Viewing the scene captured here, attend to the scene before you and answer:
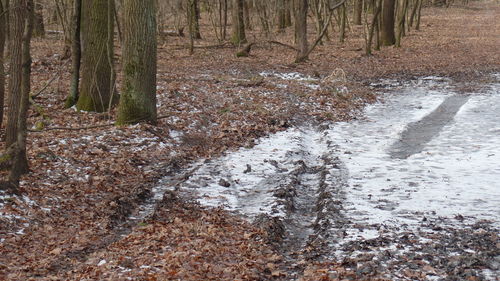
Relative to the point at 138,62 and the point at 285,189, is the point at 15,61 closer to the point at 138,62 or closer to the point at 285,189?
the point at 138,62

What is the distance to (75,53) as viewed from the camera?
12945 mm

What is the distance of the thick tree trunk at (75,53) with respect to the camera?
41.3 feet

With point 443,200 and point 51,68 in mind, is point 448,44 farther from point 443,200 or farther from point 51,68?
point 443,200

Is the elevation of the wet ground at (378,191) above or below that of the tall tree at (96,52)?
below

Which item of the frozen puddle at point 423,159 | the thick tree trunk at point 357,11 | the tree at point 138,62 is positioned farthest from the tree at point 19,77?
the thick tree trunk at point 357,11

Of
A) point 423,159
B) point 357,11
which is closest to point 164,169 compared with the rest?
point 423,159

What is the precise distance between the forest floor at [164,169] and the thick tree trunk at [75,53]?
0.42 meters

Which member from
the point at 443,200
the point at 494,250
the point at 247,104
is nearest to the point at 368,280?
the point at 494,250

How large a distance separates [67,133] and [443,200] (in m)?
7.39

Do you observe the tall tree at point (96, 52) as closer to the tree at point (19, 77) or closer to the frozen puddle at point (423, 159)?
the tree at point (19, 77)

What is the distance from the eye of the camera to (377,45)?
27172 mm

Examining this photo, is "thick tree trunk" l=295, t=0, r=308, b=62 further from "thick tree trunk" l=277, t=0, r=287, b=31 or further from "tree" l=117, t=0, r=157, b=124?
"thick tree trunk" l=277, t=0, r=287, b=31

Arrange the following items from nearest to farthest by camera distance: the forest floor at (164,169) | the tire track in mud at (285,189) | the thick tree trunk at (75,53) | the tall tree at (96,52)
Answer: the forest floor at (164,169), the tire track in mud at (285,189), the tall tree at (96,52), the thick tree trunk at (75,53)

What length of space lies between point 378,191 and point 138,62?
18.6 feet
